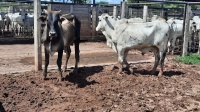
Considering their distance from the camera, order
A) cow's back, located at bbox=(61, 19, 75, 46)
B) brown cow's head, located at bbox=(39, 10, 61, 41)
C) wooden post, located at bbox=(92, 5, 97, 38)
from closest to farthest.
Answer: brown cow's head, located at bbox=(39, 10, 61, 41), cow's back, located at bbox=(61, 19, 75, 46), wooden post, located at bbox=(92, 5, 97, 38)

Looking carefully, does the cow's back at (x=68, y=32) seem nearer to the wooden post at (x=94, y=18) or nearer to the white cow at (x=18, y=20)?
the wooden post at (x=94, y=18)

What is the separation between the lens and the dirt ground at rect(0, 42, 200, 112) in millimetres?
6020

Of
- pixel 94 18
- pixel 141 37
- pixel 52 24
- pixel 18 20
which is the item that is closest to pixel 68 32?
pixel 52 24

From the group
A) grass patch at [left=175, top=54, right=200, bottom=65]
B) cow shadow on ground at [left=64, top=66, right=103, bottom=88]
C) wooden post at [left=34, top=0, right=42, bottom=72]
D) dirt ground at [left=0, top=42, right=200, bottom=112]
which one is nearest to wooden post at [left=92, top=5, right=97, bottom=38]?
grass patch at [left=175, top=54, right=200, bottom=65]

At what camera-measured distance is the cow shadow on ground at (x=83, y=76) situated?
7605mm

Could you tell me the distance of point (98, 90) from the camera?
7020 millimetres

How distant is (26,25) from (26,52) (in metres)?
6.00

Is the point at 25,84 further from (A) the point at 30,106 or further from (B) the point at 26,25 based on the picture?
(B) the point at 26,25

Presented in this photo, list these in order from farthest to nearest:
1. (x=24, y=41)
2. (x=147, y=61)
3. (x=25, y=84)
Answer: (x=24, y=41) → (x=147, y=61) → (x=25, y=84)

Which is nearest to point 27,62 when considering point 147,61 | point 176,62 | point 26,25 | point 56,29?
point 56,29

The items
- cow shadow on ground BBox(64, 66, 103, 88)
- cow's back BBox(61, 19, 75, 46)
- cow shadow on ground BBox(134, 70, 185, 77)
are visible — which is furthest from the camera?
cow shadow on ground BBox(134, 70, 185, 77)

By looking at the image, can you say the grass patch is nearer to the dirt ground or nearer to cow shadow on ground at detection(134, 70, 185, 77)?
the dirt ground

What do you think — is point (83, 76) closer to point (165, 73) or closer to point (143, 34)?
point (143, 34)

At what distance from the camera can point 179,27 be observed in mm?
12891
